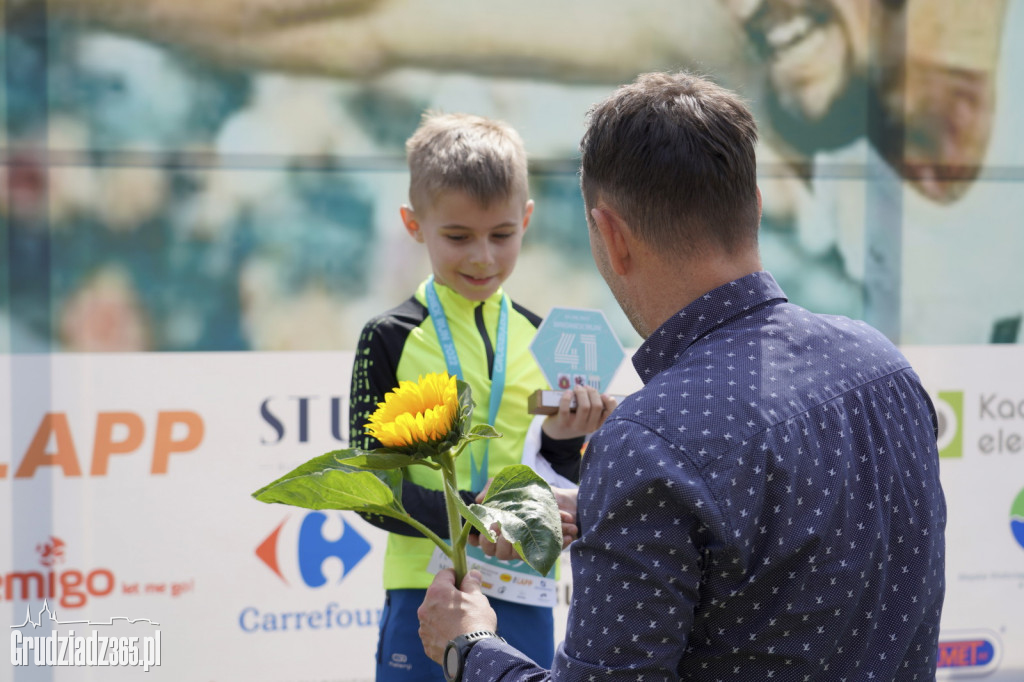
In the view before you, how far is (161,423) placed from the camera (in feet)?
10.0

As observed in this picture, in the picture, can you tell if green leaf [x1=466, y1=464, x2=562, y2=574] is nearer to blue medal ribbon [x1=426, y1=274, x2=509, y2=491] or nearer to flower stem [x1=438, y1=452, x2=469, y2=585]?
flower stem [x1=438, y1=452, x2=469, y2=585]

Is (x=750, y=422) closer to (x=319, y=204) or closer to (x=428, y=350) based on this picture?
(x=428, y=350)

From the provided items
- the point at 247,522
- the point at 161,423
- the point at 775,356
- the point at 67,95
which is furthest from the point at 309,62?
the point at 775,356

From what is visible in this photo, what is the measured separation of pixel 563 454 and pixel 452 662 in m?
0.92

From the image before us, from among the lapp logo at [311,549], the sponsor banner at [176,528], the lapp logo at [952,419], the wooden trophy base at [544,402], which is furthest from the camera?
the lapp logo at [952,419]

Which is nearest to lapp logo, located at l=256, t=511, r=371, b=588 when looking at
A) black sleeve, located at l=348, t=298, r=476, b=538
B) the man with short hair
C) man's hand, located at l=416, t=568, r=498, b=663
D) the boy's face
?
black sleeve, located at l=348, t=298, r=476, b=538

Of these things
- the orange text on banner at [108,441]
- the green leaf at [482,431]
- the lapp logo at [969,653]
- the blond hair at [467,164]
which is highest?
the blond hair at [467,164]

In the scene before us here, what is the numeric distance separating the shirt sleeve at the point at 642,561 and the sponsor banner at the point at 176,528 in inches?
89.9

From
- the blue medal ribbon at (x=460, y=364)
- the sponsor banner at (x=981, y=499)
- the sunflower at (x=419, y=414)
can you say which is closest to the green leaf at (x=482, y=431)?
the sunflower at (x=419, y=414)

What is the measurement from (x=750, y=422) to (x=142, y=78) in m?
2.61

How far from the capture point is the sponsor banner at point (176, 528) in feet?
9.78

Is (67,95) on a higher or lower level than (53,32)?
lower

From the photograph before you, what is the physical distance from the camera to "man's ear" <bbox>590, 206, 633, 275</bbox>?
1186 millimetres

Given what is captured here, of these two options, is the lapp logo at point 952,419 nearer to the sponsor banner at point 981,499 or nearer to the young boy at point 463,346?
the sponsor banner at point 981,499
